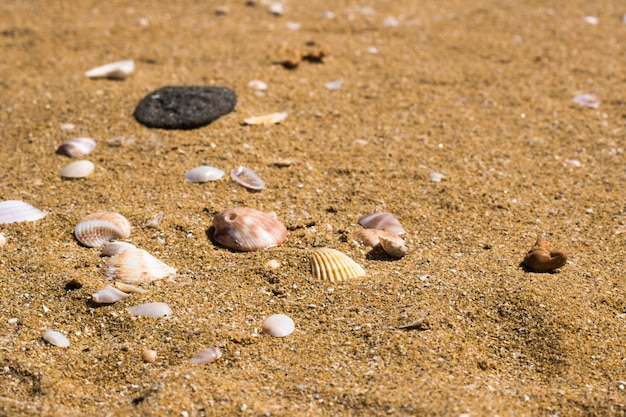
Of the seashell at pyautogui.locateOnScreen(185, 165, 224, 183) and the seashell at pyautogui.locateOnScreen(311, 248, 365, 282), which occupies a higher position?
the seashell at pyautogui.locateOnScreen(311, 248, 365, 282)

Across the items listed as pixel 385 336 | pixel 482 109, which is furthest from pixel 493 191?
pixel 385 336

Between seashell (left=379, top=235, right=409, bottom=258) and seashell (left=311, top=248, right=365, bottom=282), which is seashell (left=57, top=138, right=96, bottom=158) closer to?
seashell (left=311, top=248, right=365, bottom=282)

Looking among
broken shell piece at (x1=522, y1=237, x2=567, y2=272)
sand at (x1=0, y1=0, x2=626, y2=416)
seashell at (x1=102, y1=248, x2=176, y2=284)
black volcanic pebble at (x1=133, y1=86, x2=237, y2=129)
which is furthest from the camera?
black volcanic pebble at (x1=133, y1=86, x2=237, y2=129)

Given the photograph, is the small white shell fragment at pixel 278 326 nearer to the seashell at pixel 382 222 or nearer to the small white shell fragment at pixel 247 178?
the seashell at pixel 382 222

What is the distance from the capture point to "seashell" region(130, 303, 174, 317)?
2562 millimetres

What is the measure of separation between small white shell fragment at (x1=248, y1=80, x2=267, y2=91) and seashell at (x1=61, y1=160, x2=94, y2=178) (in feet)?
3.81

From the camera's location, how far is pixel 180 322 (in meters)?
2.53

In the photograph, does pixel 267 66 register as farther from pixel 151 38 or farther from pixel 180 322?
pixel 180 322

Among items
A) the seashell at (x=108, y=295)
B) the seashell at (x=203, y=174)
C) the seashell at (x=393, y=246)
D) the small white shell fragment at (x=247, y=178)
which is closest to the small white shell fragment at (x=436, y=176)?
the seashell at (x=393, y=246)

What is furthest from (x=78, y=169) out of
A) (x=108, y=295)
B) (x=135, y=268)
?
(x=108, y=295)

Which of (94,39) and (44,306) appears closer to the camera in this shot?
(44,306)

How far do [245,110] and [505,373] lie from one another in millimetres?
2186

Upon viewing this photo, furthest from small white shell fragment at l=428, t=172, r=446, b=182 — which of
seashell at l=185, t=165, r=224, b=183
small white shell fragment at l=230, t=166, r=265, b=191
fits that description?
seashell at l=185, t=165, r=224, b=183

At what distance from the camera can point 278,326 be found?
99.6 inches
